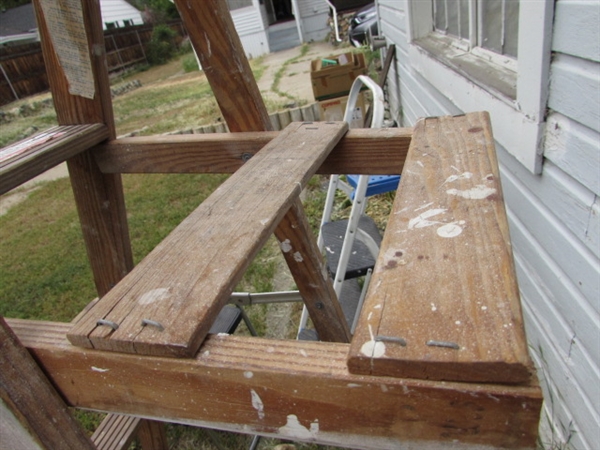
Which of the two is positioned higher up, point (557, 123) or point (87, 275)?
point (557, 123)

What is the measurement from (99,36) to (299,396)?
122 cm

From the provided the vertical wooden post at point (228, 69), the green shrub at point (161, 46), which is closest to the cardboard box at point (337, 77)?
the vertical wooden post at point (228, 69)

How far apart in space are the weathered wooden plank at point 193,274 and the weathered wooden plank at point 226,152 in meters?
0.31

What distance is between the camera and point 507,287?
19.6 inches

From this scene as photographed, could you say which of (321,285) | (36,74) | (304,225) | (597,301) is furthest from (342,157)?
(36,74)

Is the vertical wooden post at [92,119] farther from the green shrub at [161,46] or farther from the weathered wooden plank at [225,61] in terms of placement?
the green shrub at [161,46]

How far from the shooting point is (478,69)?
215 centimetres

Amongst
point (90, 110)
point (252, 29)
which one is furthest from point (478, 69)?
point (252, 29)

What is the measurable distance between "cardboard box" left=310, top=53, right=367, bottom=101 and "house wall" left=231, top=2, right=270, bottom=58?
458 inches

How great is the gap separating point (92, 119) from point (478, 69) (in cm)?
172

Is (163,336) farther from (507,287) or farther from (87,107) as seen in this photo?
(87,107)

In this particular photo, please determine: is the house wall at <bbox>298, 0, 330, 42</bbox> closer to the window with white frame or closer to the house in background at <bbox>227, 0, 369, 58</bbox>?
the house in background at <bbox>227, 0, 369, 58</bbox>

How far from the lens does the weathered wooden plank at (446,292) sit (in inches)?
17.0

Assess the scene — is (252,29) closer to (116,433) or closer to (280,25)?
(280,25)
